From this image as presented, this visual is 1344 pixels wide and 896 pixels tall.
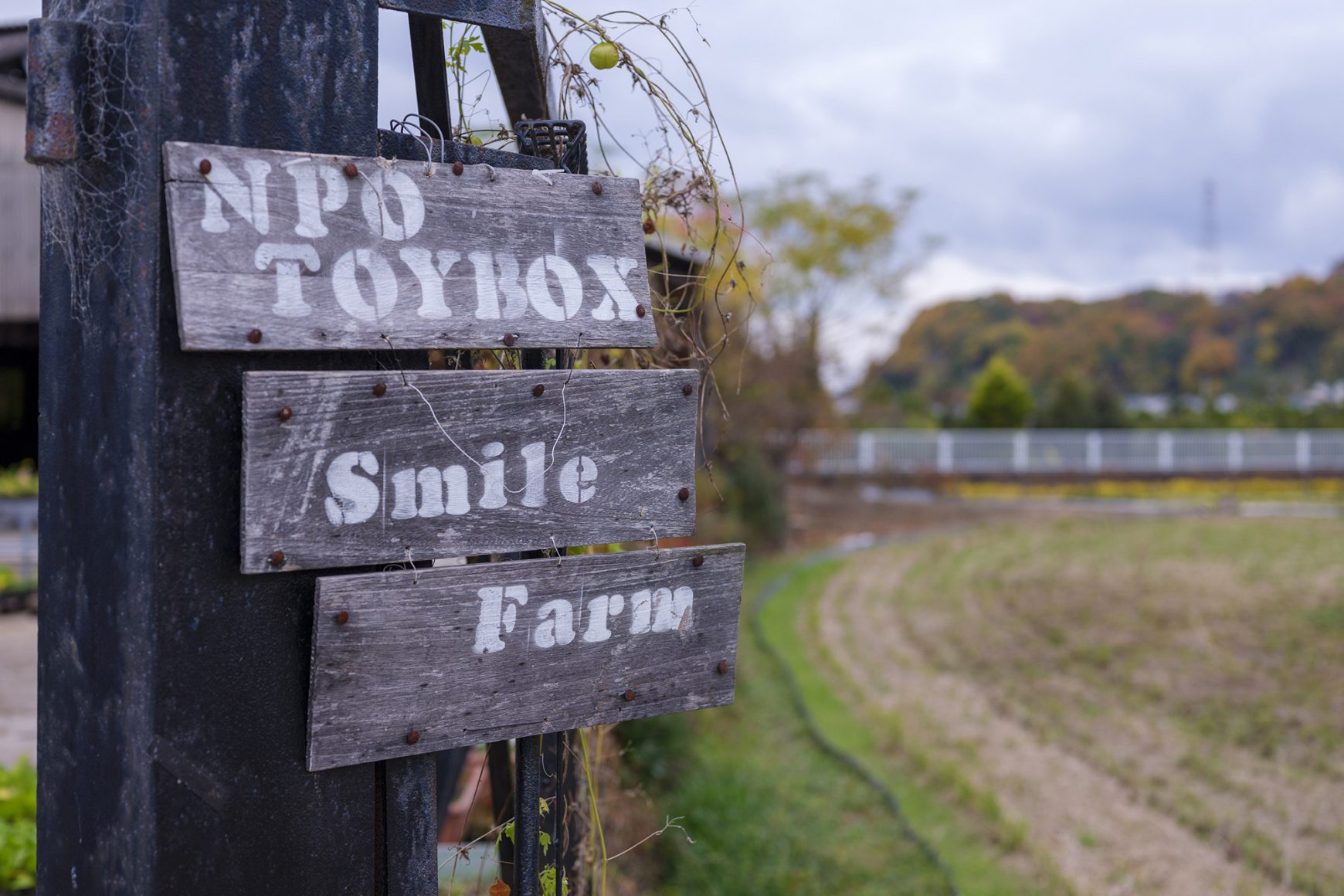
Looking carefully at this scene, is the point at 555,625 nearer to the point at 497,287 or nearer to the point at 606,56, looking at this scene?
the point at 497,287

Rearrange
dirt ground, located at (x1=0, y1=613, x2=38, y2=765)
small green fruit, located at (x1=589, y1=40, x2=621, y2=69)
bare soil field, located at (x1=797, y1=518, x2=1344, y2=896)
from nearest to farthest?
small green fruit, located at (x1=589, y1=40, x2=621, y2=69), bare soil field, located at (x1=797, y1=518, x2=1344, y2=896), dirt ground, located at (x1=0, y1=613, x2=38, y2=765)

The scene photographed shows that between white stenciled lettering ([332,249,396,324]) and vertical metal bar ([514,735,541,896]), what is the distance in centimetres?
69

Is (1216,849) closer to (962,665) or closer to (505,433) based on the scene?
(962,665)

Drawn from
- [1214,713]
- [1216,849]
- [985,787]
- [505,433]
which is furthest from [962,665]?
[505,433]

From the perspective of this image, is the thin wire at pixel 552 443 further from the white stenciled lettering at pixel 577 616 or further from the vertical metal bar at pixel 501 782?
the vertical metal bar at pixel 501 782

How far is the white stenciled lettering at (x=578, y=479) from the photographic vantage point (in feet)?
5.10

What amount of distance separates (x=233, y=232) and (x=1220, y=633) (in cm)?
885

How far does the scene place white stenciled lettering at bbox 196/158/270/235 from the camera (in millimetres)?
1323

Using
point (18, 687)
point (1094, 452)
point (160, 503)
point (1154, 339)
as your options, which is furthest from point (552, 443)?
point (1154, 339)

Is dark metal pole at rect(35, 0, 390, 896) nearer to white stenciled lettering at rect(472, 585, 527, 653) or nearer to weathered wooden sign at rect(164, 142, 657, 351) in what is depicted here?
weathered wooden sign at rect(164, 142, 657, 351)

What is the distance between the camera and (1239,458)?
2447cm

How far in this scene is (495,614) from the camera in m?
1.52

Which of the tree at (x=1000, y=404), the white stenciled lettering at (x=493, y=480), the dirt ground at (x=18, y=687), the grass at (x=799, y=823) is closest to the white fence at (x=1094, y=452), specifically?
the tree at (x=1000, y=404)

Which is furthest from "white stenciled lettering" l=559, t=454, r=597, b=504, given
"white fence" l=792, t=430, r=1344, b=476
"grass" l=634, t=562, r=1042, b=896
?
"white fence" l=792, t=430, r=1344, b=476
